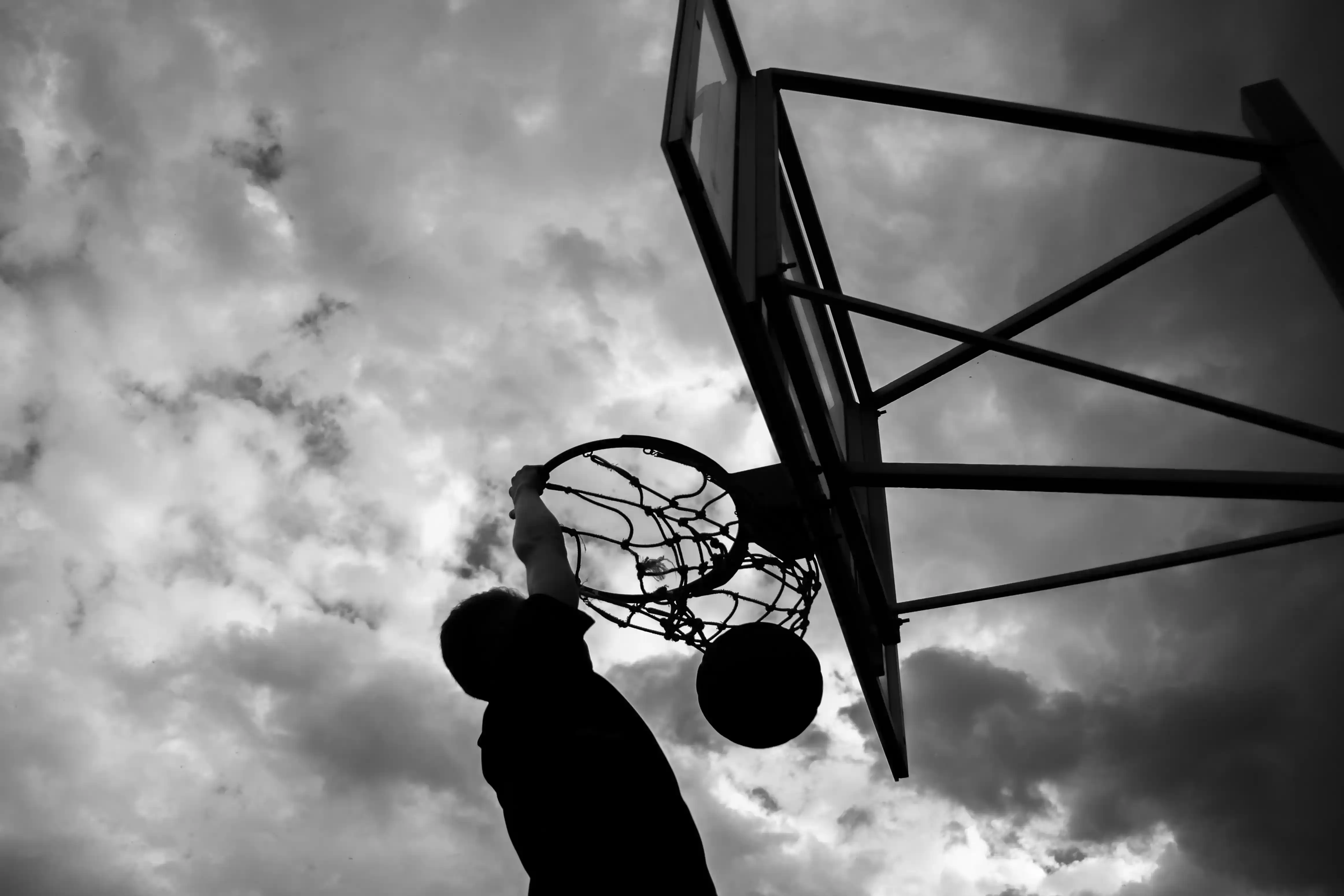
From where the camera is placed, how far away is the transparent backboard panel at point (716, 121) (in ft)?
12.5

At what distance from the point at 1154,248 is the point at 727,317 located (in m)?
2.26

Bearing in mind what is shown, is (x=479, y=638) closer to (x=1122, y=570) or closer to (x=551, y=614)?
(x=551, y=614)

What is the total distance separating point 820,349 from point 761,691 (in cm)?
228

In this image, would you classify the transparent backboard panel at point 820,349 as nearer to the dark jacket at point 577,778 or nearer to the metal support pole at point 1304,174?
the metal support pole at point 1304,174

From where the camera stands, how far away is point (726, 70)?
15.3ft

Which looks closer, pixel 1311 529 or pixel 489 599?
pixel 489 599

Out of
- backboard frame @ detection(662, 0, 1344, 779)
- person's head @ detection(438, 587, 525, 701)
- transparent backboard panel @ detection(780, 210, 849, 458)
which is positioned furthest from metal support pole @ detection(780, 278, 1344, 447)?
person's head @ detection(438, 587, 525, 701)

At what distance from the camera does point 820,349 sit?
5.62 meters

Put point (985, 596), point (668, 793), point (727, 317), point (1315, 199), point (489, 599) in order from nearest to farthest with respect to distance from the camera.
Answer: point (668, 793) → point (489, 599) → point (1315, 199) → point (727, 317) → point (985, 596)

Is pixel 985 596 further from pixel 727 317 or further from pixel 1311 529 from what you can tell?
pixel 727 317

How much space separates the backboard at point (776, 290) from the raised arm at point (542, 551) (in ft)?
3.91

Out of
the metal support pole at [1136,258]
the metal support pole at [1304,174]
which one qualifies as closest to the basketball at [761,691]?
the metal support pole at [1136,258]

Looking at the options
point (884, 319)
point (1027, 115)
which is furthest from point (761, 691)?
point (1027, 115)

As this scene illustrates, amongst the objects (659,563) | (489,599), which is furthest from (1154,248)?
(489,599)
